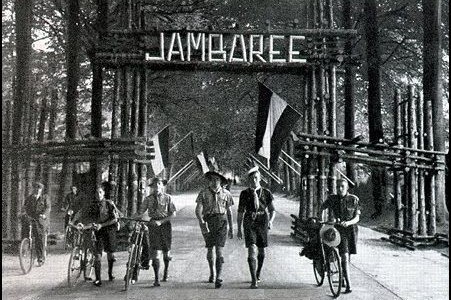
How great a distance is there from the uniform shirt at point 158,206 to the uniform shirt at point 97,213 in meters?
0.64

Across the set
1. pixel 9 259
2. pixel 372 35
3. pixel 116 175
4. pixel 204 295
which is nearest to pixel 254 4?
pixel 372 35

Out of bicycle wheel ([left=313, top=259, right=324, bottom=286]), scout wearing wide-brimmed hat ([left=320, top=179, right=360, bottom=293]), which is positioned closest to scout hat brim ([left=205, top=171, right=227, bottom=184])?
scout wearing wide-brimmed hat ([left=320, top=179, right=360, bottom=293])

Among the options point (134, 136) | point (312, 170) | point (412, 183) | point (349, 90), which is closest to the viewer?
point (412, 183)

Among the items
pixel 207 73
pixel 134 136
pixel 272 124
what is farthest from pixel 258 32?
pixel 207 73

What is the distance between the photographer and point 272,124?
13375 millimetres

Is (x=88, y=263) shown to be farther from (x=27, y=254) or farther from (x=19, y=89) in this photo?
(x=19, y=89)

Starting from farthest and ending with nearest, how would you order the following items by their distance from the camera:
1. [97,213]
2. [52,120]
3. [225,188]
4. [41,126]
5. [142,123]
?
[225,188], [52,120], [142,123], [41,126], [97,213]

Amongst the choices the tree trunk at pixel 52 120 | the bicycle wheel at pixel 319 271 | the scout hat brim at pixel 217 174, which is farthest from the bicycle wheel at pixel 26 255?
the bicycle wheel at pixel 319 271

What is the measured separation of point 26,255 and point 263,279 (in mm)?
4592

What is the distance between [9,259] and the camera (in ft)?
39.3

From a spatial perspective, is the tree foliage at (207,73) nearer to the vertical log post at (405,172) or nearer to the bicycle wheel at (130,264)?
the vertical log post at (405,172)

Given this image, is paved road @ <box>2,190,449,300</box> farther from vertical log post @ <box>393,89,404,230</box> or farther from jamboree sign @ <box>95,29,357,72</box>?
jamboree sign @ <box>95,29,357,72</box>

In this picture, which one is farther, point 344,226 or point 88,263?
point 88,263

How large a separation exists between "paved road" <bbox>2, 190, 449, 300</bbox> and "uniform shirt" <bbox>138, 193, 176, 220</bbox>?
117cm
